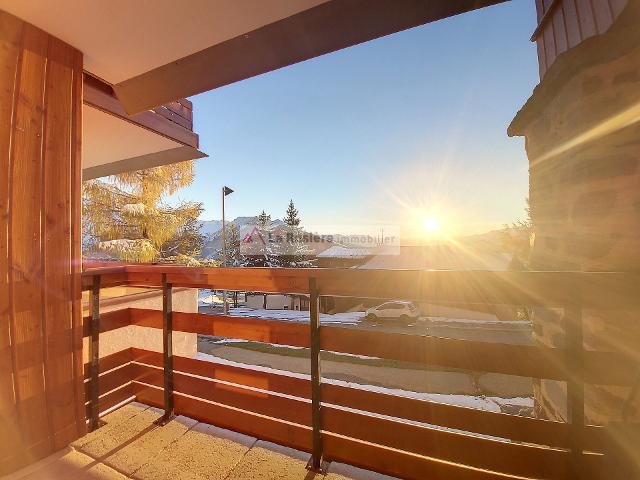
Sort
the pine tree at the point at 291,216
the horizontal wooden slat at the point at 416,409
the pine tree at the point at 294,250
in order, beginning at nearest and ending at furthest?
the horizontal wooden slat at the point at 416,409 < the pine tree at the point at 294,250 < the pine tree at the point at 291,216

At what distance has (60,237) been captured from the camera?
76.1 inches

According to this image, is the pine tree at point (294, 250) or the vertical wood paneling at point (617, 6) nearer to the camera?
the vertical wood paneling at point (617, 6)

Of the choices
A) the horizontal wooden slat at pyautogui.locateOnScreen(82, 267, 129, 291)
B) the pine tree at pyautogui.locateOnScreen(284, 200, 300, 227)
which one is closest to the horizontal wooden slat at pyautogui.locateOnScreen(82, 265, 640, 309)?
the horizontal wooden slat at pyautogui.locateOnScreen(82, 267, 129, 291)

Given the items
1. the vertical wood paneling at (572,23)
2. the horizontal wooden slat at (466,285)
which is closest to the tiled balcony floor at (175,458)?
the horizontal wooden slat at (466,285)

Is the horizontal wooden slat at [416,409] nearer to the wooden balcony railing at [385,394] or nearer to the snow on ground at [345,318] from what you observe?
the wooden balcony railing at [385,394]

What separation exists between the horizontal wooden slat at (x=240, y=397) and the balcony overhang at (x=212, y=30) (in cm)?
235

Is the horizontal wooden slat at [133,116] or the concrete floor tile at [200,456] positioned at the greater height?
the horizontal wooden slat at [133,116]

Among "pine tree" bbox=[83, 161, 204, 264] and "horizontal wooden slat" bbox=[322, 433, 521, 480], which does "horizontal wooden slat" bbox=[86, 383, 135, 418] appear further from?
"pine tree" bbox=[83, 161, 204, 264]

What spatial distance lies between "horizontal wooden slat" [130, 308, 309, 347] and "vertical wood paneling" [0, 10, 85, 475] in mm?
590

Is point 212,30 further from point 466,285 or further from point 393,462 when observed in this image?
point 393,462

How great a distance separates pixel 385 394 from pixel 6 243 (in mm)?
2318

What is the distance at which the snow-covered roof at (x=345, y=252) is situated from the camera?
2397cm

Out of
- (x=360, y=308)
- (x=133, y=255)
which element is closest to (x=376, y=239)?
(x=360, y=308)

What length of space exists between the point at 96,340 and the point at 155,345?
11.5 ft
